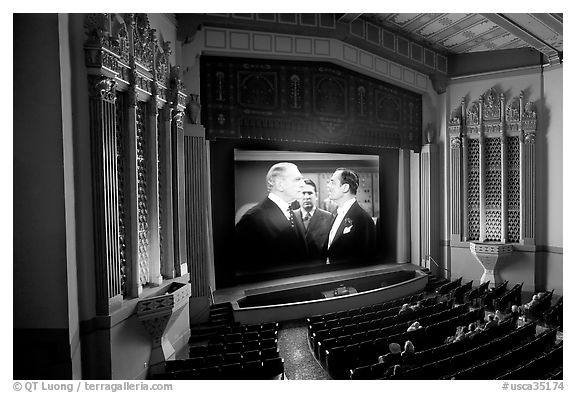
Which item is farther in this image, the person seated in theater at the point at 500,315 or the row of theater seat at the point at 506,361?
the person seated in theater at the point at 500,315

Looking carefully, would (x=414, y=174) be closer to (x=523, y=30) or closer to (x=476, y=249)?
(x=476, y=249)

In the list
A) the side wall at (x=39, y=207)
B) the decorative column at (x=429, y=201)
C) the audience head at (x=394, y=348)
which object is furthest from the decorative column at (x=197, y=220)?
the decorative column at (x=429, y=201)

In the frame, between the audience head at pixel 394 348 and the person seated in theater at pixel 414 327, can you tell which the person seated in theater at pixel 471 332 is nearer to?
the person seated in theater at pixel 414 327

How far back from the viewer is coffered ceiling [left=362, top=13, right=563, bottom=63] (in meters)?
6.91

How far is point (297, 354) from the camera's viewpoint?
17.9 feet

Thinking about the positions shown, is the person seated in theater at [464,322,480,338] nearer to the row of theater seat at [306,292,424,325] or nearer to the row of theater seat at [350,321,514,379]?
the row of theater seat at [350,321,514,379]

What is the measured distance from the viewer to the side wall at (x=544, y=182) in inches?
344

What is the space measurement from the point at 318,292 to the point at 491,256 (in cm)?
425

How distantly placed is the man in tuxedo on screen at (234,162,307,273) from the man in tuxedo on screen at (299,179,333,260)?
0.46 feet

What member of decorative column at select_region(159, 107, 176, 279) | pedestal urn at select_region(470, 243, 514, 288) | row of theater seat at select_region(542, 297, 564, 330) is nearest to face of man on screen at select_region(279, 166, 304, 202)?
decorative column at select_region(159, 107, 176, 279)

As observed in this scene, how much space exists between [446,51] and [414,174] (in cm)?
315

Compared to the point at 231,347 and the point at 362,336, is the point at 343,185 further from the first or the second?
the point at 231,347

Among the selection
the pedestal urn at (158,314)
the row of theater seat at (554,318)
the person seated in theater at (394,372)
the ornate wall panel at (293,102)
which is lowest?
the row of theater seat at (554,318)

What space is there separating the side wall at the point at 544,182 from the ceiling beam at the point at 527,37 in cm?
32
